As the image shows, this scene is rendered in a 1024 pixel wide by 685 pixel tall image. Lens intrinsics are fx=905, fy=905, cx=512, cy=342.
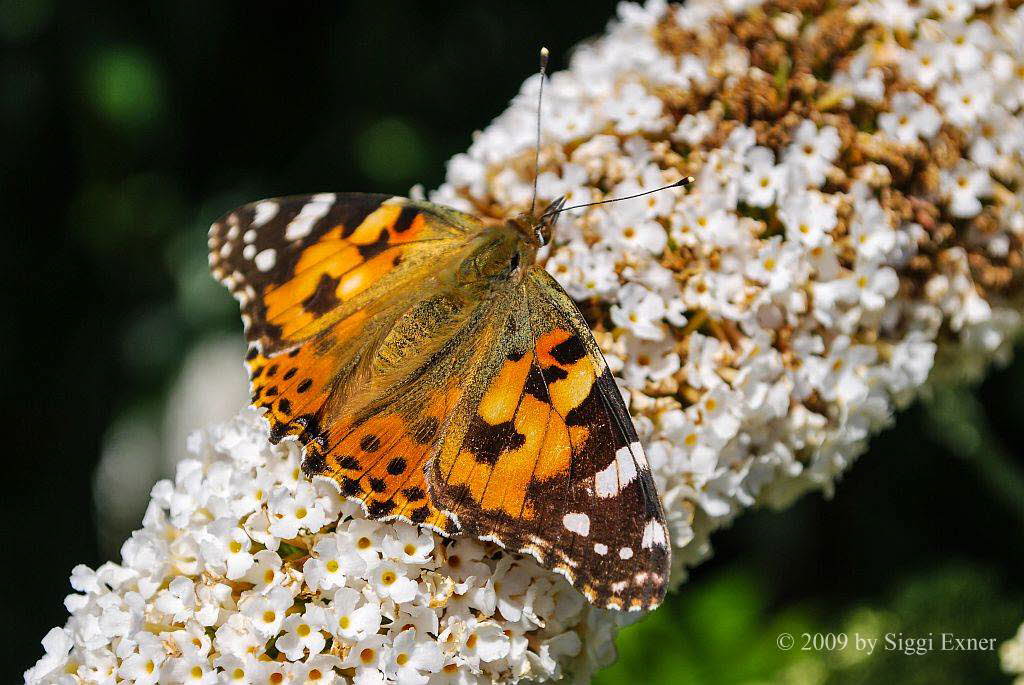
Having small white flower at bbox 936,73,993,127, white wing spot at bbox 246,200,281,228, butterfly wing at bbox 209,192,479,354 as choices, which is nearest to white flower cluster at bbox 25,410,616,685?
butterfly wing at bbox 209,192,479,354

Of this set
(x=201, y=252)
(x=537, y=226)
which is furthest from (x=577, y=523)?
(x=201, y=252)

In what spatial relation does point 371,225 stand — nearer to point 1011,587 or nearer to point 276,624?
point 276,624

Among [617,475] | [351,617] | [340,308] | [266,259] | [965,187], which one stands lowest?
[965,187]

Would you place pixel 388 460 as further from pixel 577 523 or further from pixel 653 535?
pixel 653 535

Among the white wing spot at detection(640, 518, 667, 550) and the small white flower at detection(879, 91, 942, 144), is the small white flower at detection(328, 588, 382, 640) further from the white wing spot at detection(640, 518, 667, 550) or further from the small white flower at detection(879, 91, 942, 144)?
the small white flower at detection(879, 91, 942, 144)

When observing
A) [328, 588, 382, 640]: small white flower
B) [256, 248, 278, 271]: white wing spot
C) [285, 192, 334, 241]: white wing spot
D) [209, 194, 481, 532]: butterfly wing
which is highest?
[285, 192, 334, 241]: white wing spot

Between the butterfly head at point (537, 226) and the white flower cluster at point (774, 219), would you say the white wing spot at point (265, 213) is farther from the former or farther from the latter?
the butterfly head at point (537, 226)
